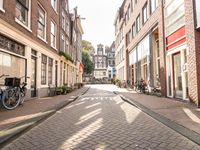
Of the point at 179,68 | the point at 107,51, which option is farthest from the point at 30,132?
the point at 107,51

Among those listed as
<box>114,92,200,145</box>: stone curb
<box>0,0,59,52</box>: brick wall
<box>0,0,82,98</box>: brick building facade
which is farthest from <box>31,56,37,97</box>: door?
<box>114,92,200,145</box>: stone curb

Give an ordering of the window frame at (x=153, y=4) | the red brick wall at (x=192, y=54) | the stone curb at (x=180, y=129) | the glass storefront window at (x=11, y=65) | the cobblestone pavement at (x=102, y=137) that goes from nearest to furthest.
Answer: the cobblestone pavement at (x=102, y=137) → the stone curb at (x=180, y=129) → the red brick wall at (x=192, y=54) → the glass storefront window at (x=11, y=65) → the window frame at (x=153, y=4)

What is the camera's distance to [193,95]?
997 cm

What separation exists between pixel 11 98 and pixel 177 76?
8.20 meters

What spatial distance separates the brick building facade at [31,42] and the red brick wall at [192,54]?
764cm

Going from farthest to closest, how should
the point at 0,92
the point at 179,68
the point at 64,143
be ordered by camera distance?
the point at 179,68, the point at 0,92, the point at 64,143

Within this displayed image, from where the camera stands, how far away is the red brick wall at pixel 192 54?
958cm

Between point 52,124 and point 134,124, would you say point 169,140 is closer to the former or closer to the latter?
point 134,124

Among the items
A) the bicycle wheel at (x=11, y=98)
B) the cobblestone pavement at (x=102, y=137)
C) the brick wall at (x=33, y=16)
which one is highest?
the brick wall at (x=33, y=16)

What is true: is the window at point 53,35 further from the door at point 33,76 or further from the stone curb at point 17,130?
the stone curb at point 17,130

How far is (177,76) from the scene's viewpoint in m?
12.5

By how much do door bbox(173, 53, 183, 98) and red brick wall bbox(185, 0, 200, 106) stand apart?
1757 mm

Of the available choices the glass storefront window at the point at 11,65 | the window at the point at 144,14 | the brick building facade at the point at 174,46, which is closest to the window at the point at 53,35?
the glass storefront window at the point at 11,65

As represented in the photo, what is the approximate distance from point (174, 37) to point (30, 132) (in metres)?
9.34
